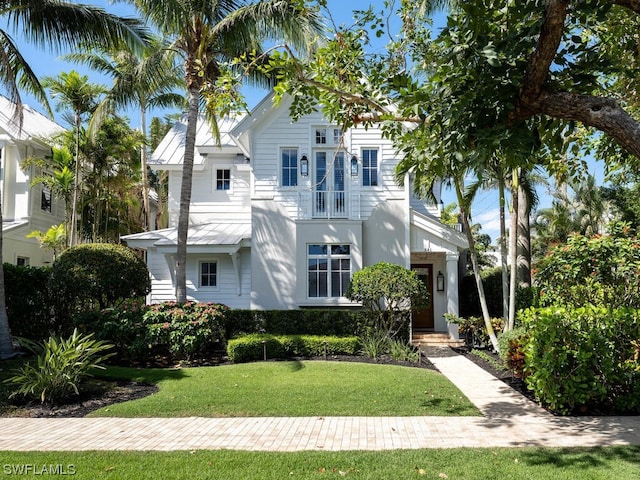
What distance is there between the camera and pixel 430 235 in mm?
16172

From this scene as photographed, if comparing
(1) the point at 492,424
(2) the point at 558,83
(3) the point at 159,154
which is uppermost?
(3) the point at 159,154

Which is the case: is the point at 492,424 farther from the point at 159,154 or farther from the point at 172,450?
the point at 159,154

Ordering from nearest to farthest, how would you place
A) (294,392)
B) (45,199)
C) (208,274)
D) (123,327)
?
(294,392) < (123,327) < (208,274) < (45,199)

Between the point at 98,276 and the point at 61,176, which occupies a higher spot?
the point at 61,176

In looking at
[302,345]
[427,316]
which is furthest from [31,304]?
[427,316]

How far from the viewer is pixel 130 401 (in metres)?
8.01

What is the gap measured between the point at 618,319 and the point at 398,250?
8.71m

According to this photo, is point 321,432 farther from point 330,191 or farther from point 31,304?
point 31,304

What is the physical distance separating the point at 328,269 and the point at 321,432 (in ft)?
31.6

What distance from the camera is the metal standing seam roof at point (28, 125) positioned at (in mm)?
19734

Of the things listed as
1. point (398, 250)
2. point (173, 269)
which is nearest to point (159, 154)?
point (173, 269)

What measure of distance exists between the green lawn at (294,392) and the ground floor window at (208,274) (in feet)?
21.5

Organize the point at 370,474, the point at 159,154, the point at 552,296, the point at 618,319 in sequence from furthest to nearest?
1. the point at 159,154
2. the point at 552,296
3. the point at 618,319
4. the point at 370,474

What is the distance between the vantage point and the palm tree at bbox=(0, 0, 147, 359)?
11195 millimetres
